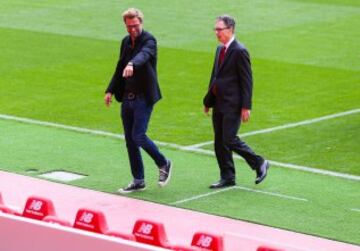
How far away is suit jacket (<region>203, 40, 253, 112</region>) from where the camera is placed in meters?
13.6

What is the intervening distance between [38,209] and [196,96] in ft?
30.2

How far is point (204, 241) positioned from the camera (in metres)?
10.1

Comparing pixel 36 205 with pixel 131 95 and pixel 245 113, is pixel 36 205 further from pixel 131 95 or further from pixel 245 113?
pixel 245 113

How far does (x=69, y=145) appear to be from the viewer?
54.2 feet

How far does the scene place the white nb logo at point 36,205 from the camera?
37.2 feet

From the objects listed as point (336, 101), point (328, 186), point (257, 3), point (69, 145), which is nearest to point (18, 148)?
point (69, 145)

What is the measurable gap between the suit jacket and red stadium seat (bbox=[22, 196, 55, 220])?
10.6ft

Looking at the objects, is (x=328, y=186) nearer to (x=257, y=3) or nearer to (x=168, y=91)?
(x=168, y=91)

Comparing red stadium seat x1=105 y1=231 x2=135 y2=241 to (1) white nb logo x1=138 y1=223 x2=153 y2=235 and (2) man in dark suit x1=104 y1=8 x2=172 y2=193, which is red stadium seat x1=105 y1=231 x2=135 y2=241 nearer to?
(1) white nb logo x1=138 y1=223 x2=153 y2=235

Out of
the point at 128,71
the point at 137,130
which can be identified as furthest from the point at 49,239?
the point at 137,130

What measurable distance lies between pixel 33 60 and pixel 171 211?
11478 mm

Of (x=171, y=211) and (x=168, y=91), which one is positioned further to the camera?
(x=168, y=91)

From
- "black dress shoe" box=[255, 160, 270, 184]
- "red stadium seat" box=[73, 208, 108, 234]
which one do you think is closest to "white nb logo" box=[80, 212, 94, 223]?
"red stadium seat" box=[73, 208, 108, 234]

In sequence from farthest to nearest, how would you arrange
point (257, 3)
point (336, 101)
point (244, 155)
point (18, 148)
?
point (257, 3) < point (336, 101) < point (18, 148) < point (244, 155)
